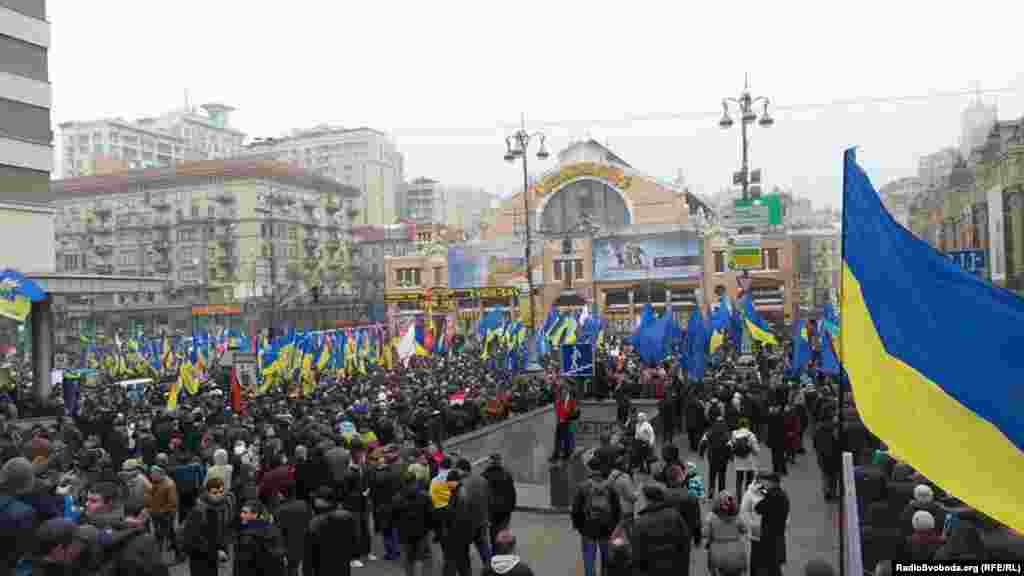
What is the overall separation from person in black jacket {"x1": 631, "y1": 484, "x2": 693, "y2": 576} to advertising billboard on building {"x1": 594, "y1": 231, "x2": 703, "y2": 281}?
63371mm

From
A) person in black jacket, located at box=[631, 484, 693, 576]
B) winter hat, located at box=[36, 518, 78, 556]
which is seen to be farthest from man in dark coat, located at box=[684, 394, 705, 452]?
winter hat, located at box=[36, 518, 78, 556]

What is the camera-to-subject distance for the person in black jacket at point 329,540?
8391 mm

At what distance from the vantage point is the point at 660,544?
7.76m

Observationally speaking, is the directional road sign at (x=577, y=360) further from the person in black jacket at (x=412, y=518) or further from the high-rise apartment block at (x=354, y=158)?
the high-rise apartment block at (x=354, y=158)

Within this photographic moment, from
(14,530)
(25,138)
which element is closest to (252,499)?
(14,530)

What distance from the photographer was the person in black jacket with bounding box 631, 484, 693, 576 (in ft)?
25.4

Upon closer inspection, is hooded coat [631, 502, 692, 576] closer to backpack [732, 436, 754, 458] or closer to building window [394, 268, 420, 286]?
backpack [732, 436, 754, 458]

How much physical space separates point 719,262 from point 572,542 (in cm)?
6048

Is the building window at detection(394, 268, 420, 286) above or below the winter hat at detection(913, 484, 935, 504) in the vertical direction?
above

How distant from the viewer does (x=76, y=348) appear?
69.2 meters

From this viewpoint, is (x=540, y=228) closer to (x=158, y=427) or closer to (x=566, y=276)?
(x=566, y=276)

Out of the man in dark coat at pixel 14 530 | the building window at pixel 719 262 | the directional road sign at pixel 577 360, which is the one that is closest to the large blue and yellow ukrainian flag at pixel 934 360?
the man in dark coat at pixel 14 530

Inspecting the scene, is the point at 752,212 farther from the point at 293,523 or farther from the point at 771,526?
the point at 293,523

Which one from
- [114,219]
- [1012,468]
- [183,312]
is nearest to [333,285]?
[183,312]
